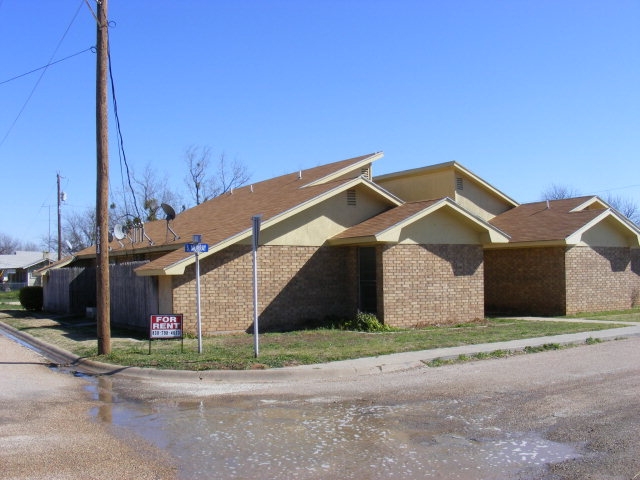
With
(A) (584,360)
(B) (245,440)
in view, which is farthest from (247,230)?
(B) (245,440)

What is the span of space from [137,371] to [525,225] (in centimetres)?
1664

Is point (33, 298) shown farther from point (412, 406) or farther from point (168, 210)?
point (412, 406)

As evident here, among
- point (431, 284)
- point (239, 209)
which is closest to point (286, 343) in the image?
point (431, 284)

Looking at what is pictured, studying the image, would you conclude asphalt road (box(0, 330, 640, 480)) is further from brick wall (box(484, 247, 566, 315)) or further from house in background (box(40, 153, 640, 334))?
brick wall (box(484, 247, 566, 315))

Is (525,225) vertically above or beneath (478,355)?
above

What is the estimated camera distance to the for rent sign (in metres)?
13.8

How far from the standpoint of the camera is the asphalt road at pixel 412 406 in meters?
6.57

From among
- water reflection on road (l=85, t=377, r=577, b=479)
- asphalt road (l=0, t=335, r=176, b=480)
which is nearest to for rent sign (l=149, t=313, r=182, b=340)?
asphalt road (l=0, t=335, r=176, b=480)

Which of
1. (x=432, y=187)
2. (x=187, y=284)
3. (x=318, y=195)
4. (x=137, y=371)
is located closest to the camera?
(x=137, y=371)

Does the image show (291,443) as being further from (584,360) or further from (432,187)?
(432,187)

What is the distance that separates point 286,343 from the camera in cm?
1565

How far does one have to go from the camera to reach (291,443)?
7.31 m

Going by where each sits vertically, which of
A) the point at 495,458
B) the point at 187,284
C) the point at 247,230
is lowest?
the point at 495,458

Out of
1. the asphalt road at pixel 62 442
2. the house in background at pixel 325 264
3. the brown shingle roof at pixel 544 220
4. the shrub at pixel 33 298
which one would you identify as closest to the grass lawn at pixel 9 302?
the shrub at pixel 33 298
